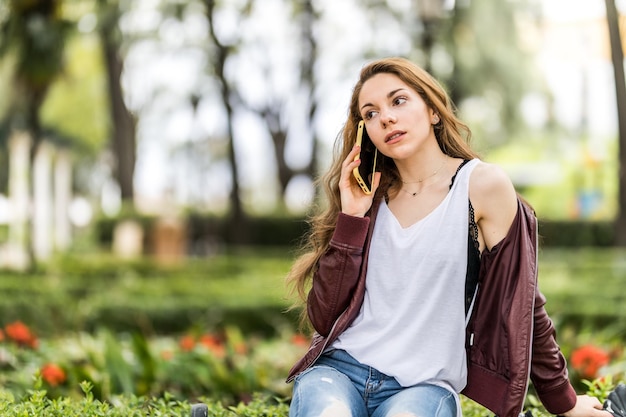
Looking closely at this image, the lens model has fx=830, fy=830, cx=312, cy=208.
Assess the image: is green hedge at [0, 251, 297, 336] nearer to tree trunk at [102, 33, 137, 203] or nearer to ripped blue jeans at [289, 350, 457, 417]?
ripped blue jeans at [289, 350, 457, 417]

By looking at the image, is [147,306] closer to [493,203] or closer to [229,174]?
[493,203]

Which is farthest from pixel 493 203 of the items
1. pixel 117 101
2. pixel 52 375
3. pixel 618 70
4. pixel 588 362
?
pixel 117 101

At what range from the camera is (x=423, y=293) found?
254 cm

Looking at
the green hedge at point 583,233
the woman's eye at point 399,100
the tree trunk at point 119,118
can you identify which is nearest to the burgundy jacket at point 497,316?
the woman's eye at point 399,100

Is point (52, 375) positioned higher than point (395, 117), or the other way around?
point (395, 117)

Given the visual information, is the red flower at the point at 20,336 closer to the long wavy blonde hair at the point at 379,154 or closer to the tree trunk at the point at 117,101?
the long wavy blonde hair at the point at 379,154

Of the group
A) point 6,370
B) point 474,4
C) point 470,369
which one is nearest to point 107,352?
point 6,370

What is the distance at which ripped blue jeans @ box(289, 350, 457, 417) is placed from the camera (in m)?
2.38

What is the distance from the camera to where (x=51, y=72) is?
41.5 feet

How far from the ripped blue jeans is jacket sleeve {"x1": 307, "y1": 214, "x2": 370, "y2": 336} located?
137 mm

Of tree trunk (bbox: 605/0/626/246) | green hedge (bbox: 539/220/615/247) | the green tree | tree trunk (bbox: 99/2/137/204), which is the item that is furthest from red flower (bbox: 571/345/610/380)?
green hedge (bbox: 539/220/615/247)

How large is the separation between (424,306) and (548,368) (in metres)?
0.46

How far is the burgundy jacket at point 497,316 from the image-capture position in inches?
96.5

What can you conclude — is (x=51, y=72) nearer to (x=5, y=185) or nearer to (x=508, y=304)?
(x=508, y=304)
